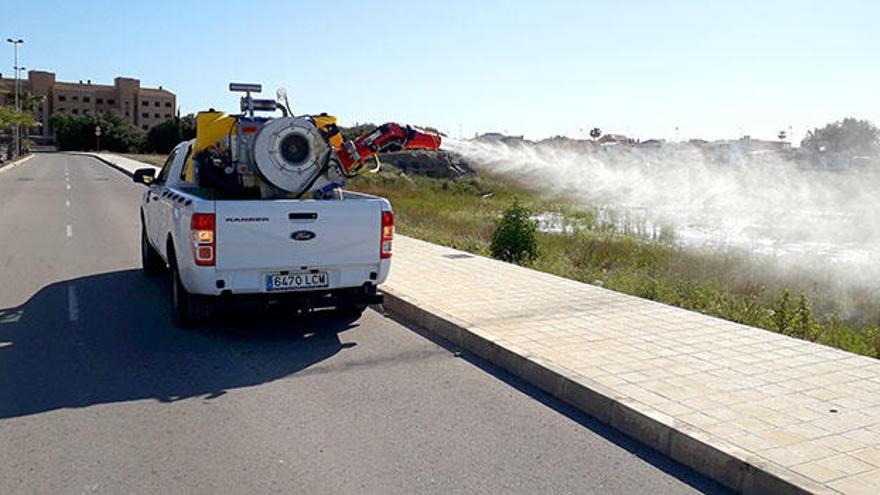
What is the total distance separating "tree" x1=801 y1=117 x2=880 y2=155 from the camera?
32.1 meters

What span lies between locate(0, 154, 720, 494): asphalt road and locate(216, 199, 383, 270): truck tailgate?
0.84m

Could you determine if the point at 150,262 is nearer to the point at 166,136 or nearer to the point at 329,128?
the point at 329,128

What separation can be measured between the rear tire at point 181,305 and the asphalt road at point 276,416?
0.57 feet

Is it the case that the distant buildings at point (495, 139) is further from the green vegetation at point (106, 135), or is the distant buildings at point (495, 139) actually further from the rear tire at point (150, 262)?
the green vegetation at point (106, 135)

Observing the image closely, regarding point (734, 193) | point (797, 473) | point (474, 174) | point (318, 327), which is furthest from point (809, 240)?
point (474, 174)

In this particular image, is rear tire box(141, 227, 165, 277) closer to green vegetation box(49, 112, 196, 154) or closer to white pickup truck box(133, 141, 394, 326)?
white pickup truck box(133, 141, 394, 326)

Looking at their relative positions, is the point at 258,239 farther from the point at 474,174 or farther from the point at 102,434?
the point at 474,174

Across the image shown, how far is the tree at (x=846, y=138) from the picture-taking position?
32.1 meters

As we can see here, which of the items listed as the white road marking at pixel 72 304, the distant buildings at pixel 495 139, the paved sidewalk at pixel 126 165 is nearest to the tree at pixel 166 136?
the paved sidewalk at pixel 126 165

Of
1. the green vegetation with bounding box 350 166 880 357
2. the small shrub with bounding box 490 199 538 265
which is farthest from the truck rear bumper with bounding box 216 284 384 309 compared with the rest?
the small shrub with bounding box 490 199 538 265

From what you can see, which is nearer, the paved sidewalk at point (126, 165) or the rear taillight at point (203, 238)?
the rear taillight at point (203, 238)

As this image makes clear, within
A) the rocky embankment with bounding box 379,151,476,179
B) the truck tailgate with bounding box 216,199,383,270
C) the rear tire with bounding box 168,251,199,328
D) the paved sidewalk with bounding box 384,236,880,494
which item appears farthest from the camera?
the rocky embankment with bounding box 379,151,476,179

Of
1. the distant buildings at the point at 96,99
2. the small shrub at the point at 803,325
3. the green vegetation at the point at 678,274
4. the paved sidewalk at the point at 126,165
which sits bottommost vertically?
the paved sidewalk at the point at 126,165

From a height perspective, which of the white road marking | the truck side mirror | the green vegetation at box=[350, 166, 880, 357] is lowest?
the white road marking
